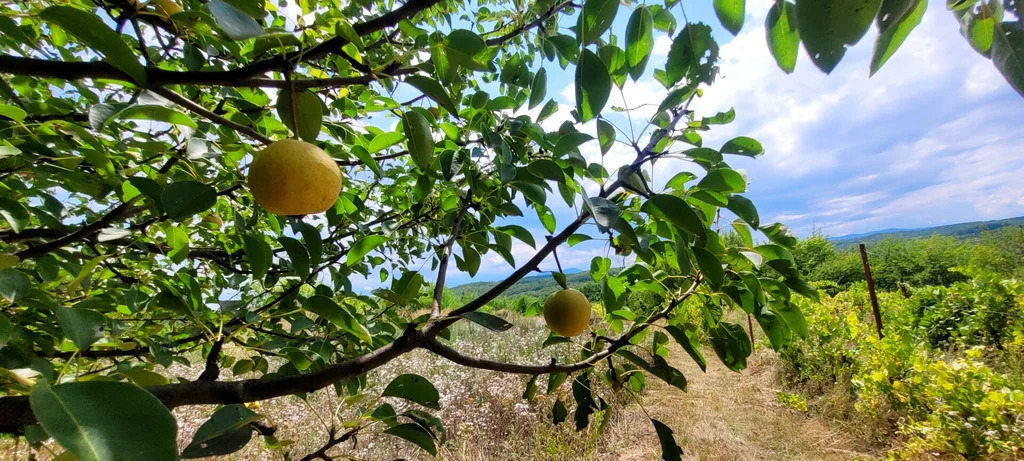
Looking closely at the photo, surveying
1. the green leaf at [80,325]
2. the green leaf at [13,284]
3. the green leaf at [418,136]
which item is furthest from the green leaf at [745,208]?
the green leaf at [13,284]

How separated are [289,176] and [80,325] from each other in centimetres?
33

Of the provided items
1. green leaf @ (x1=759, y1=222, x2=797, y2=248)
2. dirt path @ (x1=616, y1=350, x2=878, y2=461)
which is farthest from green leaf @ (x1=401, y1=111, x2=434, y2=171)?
dirt path @ (x1=616, y1=350, x2=878, y2=461)

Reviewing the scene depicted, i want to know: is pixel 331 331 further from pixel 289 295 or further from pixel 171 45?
pixel 171 45

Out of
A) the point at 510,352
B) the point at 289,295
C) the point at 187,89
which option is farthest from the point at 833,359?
the point at 187,89

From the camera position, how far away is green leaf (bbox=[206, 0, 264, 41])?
368 mm

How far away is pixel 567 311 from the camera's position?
1.10 m

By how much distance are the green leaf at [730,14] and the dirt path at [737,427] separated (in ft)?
9.99

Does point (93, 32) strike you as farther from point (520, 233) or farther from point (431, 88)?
point (520, 233)

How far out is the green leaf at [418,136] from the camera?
689mm

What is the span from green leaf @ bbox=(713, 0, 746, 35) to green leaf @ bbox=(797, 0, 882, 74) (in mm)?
208

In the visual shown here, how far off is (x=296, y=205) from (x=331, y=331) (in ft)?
2.51

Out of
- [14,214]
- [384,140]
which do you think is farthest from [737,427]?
[14,214]

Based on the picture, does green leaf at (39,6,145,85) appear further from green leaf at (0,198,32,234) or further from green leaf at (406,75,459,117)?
green leaf at (0,198,32,234)

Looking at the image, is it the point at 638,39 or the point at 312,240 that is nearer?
the point at 638,39
